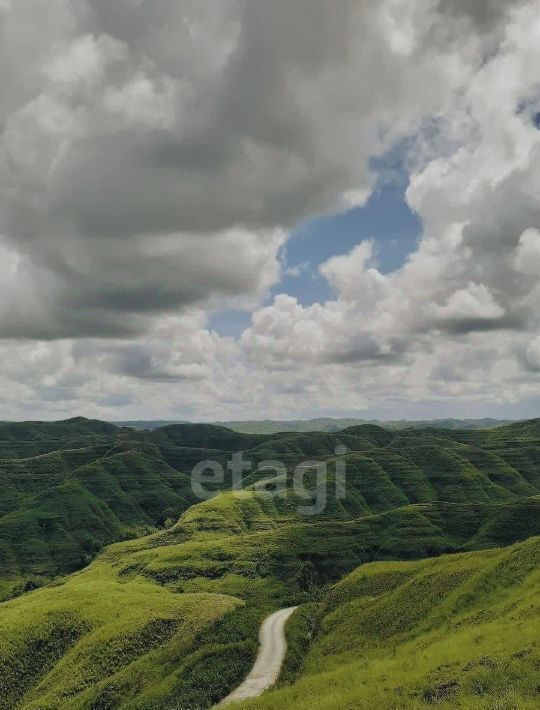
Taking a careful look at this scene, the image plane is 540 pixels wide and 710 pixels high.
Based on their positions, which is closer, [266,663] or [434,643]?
[434,643]

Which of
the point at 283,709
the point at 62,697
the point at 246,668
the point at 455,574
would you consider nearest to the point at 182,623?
the point at 62,697

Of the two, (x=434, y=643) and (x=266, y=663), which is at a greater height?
(x=434, y=643)

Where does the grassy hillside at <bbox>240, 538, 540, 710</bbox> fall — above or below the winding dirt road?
above

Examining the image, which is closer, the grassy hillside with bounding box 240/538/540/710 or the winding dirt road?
the grassy hillside with bounding box 240/538/540/710

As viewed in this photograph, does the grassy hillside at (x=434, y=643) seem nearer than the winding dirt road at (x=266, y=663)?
Yes
